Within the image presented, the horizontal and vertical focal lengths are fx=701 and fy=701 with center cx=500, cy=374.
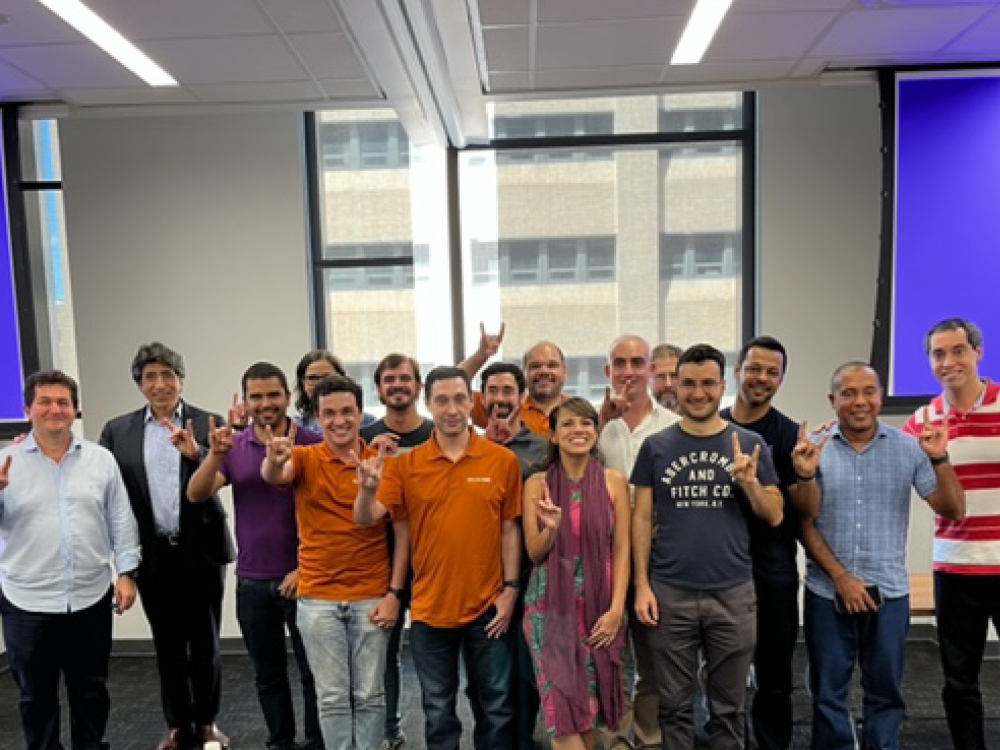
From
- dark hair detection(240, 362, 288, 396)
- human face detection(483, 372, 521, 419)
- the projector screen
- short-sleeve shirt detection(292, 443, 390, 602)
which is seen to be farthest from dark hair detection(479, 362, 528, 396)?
the projector screen

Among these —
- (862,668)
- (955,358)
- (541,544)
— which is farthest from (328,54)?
(862,668)

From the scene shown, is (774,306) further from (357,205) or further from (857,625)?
(357,205)

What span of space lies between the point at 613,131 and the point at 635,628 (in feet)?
9.85

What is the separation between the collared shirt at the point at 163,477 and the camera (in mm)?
2840

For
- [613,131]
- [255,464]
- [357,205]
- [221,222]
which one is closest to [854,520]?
[255,464]

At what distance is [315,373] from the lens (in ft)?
9.96

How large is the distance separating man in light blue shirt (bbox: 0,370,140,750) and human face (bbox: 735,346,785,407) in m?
2.39

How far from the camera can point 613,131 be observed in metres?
4.35

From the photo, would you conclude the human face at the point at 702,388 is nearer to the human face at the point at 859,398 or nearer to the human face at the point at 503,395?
the human face at the point at 859,398

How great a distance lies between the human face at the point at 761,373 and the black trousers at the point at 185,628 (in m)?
2.29

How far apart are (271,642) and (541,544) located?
4.04ft

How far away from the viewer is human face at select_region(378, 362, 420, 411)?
9.27ft

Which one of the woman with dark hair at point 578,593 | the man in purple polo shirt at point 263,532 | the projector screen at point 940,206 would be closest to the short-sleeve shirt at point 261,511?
the man in purple polo shirt at point 263,532

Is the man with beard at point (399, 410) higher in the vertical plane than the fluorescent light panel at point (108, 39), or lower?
lower
